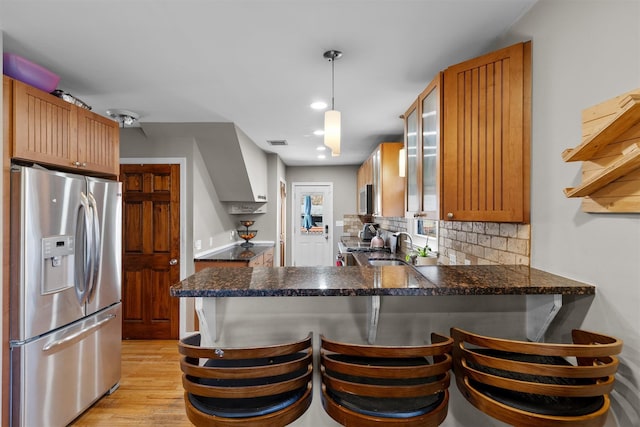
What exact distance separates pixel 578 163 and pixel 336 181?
5.67 m

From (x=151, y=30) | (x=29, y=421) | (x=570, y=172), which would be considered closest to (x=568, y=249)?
(x=570, y=172)

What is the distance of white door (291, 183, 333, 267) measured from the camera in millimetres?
7039

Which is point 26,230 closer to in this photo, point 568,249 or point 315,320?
point 315,320

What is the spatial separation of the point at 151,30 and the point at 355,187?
5.47m

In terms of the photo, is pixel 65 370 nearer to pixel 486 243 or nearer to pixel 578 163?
pixel 486 243

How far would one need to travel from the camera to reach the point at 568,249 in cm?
145

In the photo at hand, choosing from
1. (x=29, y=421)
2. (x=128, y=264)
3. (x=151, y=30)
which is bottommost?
(x=29, y=421)

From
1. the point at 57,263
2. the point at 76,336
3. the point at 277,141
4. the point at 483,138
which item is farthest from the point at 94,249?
the point at 277,141

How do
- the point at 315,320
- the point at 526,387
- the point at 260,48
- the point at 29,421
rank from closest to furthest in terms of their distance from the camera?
the point at 526,387, the point at 315,320, the point at 29,421, the point at 260,48

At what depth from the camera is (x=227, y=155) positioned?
161 inches

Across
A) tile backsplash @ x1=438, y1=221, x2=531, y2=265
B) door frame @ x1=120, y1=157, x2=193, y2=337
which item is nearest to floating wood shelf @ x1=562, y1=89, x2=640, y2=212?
tile backsplash @ x1=438, y1=221, x2=531, y2=265

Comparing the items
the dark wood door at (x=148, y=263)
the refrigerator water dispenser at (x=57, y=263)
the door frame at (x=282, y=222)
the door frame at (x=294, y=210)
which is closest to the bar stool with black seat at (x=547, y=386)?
the refrigerator water dispenser at (x=57, y=263)

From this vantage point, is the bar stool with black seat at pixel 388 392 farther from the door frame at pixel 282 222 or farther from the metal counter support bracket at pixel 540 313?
the door frame at pixel 282 222

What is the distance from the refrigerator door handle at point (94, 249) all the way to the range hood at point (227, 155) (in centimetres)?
165
